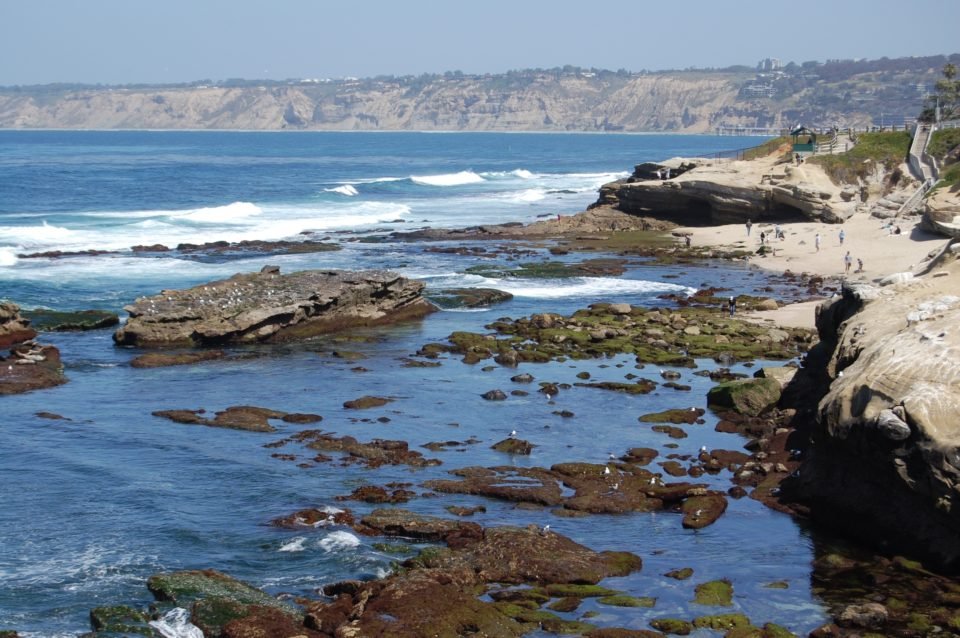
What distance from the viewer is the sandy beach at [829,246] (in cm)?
4160

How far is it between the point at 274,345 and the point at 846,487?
20.0 m

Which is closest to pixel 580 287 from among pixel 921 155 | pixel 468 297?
pixel 468 297

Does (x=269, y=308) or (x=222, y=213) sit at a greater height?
(x=222, y=213)

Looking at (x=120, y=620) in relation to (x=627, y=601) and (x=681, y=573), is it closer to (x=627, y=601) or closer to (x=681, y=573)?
(x=627, y=601)

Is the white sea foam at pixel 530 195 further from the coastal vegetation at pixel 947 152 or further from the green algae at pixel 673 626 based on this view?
the green algae at pixel 673 626

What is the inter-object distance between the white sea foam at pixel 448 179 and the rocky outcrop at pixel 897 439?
285ft

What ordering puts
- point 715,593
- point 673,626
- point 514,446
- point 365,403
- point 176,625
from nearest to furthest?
A: 1. point 673,626
2. point 176,625
3. point 715,593
4. point 514,446
5. point 365,403

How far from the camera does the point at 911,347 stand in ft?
58.8

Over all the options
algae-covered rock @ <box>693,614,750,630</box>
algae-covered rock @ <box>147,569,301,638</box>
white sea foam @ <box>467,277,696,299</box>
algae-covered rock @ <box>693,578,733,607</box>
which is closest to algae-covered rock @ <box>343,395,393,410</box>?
algae-covered rock @ <box>147,569,301,638</box>

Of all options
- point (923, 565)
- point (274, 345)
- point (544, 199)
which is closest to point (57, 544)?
point (923, 565)

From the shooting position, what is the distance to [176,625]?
47.7 ft

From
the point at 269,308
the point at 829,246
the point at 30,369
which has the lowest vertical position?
the point at 30,369

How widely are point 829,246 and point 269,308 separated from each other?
2670 centimetres

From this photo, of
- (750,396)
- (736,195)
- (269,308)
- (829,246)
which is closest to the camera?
(750,396)
